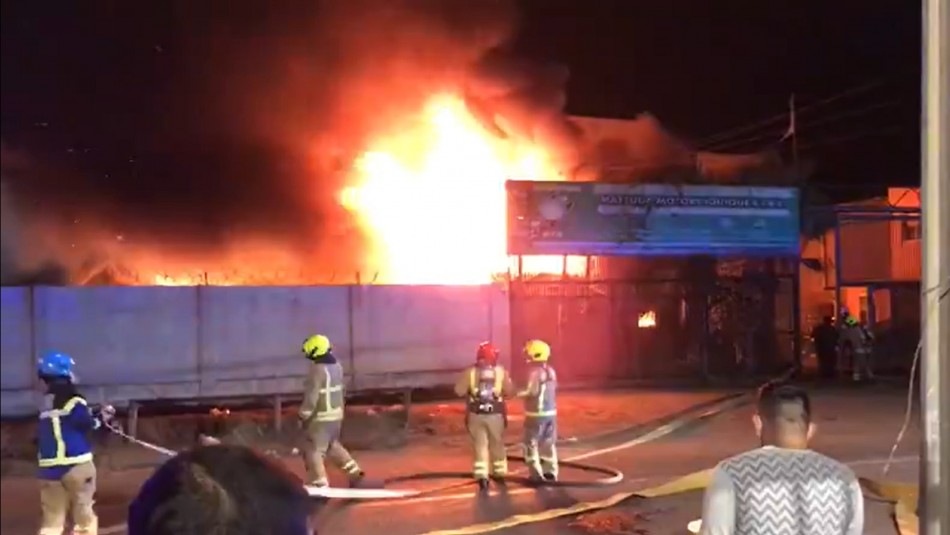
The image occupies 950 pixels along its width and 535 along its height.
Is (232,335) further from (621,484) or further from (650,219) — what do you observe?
(650,219)

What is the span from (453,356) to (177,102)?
478 inches

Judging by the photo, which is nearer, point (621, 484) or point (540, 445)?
point (621, 484)

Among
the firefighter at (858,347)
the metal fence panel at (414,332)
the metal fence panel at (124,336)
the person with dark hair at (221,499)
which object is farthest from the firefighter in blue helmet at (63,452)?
the firefighter at (858,347)

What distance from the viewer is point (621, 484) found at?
33.4 feet

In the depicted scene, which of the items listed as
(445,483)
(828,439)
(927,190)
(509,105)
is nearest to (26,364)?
(445,483)

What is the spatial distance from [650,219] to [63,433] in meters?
14.9

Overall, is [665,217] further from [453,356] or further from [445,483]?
[445,483]

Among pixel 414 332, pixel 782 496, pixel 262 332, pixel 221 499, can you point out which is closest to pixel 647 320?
pixel 414 332

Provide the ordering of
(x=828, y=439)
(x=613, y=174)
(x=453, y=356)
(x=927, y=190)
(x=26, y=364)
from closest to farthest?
(x=927, y=190) < (x=26, y=364) < (x=828, y=439) < (x=453, y=356) < (x=613, y=174)

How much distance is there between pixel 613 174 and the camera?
A: 77.2 feet

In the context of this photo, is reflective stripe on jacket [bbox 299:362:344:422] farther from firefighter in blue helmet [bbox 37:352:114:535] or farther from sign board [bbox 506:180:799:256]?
sign board [bbox 506:180:799:256]

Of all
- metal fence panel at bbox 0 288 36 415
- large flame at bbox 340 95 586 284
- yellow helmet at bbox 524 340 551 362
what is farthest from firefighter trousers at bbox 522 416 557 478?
large flame at bbox 340 95 586 284

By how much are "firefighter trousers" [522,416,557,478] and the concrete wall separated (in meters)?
4.99

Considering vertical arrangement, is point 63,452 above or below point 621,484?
above
